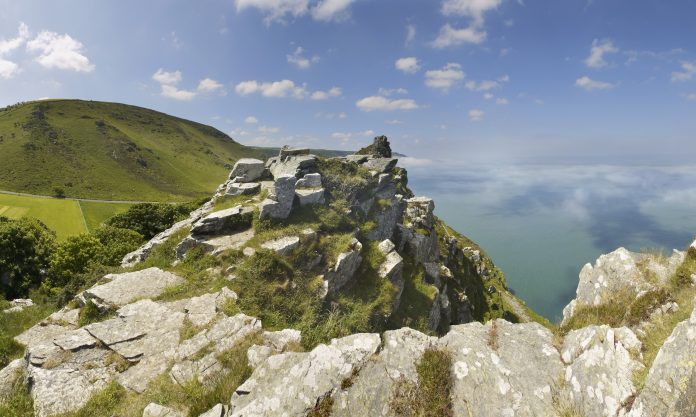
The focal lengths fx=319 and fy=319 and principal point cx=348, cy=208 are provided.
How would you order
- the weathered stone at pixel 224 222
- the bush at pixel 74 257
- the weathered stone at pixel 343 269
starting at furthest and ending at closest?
the bush at pixel 74 257 < the weathered stone at pixel 224 222 < the weathered stone at pixel 343 269

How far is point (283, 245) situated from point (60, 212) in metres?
108

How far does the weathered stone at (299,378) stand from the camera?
22.9 ft

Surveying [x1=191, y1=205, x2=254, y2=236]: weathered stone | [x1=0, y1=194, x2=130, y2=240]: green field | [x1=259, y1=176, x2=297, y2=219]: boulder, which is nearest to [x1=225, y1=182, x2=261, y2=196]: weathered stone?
[x1=191, y1=205, x2=254, y2=236]: weathered stone

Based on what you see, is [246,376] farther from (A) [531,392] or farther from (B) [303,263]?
(B) [303,263]

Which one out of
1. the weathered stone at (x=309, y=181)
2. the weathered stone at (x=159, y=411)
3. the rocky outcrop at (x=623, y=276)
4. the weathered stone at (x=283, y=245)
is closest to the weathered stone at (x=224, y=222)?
the weathered stone at (x=283, y=245)

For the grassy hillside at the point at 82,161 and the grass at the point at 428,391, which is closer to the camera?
the grass at the point at 428,391

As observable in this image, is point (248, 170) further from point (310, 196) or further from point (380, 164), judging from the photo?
point (380, 164)

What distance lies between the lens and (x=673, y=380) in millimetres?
5496

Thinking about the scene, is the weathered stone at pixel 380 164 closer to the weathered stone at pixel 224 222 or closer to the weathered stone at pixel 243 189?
the weathered stone at pixel 243 189

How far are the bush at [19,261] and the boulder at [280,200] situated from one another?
32.6 meters

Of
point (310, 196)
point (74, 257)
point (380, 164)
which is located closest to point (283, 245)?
point (310, 196)

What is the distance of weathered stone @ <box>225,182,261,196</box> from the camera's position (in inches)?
1043

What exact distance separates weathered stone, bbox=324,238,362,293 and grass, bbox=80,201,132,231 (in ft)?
298

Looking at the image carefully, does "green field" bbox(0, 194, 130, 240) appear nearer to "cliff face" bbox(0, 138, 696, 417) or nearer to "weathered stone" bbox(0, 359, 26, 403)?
"cliff face" bbox(0, 138, 696, 417)
